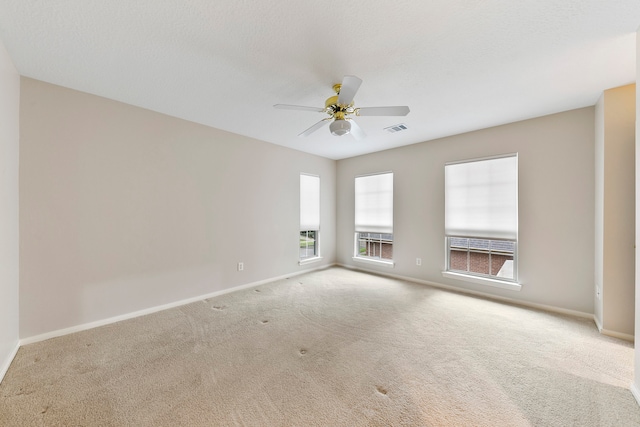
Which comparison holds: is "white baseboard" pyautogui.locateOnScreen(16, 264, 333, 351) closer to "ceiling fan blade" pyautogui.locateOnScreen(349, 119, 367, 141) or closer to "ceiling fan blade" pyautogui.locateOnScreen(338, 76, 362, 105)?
"ceiling fan blade" pyautogui.locateOnScreen(349, 119, 367, 141)

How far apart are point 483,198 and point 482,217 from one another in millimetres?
292

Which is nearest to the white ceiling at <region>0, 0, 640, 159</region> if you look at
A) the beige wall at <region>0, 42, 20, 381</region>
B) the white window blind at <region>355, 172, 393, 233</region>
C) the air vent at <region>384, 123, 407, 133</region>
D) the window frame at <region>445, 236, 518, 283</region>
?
the beige wall at <region>0, 42, 20, 381</region>

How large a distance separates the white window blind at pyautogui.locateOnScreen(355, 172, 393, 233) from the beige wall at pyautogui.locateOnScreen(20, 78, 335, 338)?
2.09 metres

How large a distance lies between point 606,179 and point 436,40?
2.46 m

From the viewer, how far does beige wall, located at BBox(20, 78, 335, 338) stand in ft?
7.80

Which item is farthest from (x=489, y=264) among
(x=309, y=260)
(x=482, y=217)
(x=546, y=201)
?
(x=309, y=260)

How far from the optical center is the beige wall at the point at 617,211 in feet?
8.02

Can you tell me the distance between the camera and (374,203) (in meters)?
5.09

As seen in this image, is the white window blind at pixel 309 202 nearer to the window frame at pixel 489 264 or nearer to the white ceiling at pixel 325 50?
the white ceiling at pixel 325 50

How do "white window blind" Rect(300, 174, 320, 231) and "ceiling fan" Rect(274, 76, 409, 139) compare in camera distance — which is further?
"white window blind" Rect(300, 174, 320, 231)

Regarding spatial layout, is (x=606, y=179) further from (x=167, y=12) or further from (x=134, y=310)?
(x=134, y=310)

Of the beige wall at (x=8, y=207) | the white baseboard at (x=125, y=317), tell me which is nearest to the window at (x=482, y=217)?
the white baseboard at (x=125, y=317)

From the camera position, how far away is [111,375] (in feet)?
6.23

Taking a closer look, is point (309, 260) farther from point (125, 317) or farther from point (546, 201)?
point (546, 201)
